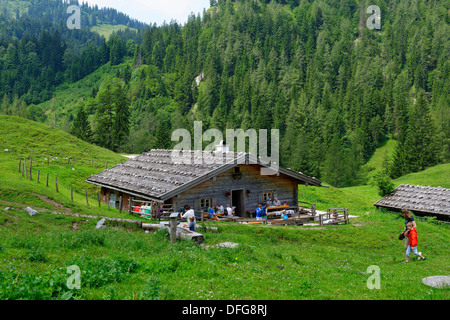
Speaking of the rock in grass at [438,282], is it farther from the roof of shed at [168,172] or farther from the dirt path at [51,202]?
the dirt path at [51,202]

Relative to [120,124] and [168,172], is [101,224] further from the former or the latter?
[120,124]

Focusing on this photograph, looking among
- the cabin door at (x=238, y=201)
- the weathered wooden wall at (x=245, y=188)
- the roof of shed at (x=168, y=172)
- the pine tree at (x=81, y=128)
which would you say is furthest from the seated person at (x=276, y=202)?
the pine tree at (x=81, y=128)

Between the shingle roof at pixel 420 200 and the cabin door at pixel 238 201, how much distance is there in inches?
536

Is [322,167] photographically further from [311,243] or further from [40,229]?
[40,229]

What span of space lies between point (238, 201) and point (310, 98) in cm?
13180

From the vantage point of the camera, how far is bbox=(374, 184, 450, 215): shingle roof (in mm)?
29844

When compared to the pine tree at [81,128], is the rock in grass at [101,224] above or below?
below

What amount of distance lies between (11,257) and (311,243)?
15.7m

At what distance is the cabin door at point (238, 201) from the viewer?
91.7 ft

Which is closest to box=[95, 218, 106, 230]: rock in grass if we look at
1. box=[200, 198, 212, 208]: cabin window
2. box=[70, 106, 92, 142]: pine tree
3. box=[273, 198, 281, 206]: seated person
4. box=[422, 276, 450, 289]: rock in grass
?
box=[200, 198, 212, 208]: cabin window

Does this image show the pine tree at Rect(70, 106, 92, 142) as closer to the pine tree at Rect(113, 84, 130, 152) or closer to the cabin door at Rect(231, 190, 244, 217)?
the pine tree at Rect(113, 84, 130, 152)

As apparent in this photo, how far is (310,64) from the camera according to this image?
174750mm
